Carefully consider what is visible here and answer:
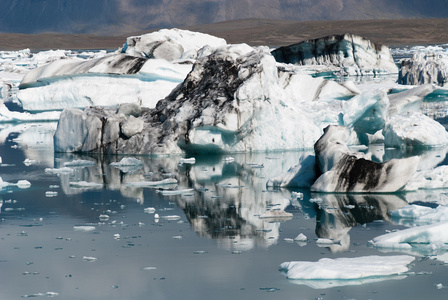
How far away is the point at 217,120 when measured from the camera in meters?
10.0

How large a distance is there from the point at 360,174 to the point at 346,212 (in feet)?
2.96

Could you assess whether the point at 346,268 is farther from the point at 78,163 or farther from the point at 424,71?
the point at 424,71

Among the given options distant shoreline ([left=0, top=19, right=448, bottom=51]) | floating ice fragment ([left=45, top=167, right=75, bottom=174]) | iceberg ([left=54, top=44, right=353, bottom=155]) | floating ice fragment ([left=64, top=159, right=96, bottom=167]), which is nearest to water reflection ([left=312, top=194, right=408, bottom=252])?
iceberg ([left=54, top=44, right=353, bottom=155])

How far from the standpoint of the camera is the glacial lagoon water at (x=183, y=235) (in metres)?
4.37

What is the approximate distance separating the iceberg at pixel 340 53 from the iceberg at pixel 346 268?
21.1 meters

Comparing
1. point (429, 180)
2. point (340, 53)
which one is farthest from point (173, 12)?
point (429, 180)

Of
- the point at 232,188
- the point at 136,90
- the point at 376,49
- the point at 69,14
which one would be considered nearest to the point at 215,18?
the point at 69,14

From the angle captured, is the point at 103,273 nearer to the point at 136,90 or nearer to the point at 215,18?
the point at 136,90

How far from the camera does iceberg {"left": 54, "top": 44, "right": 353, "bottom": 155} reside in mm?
10219

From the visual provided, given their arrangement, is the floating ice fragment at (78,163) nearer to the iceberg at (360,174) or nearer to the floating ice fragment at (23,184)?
the floating ice fragment at (23,184)

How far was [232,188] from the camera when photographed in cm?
784

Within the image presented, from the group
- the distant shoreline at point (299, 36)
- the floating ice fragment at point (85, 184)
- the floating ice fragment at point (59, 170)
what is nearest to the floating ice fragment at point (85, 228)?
the floating ice fragment at point (85, 184)

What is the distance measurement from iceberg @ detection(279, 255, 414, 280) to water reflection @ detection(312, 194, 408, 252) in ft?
1.50

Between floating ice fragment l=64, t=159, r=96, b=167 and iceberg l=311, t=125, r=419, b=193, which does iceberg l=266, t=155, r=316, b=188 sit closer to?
iceberg l=311, t=125, r=419, b=193
